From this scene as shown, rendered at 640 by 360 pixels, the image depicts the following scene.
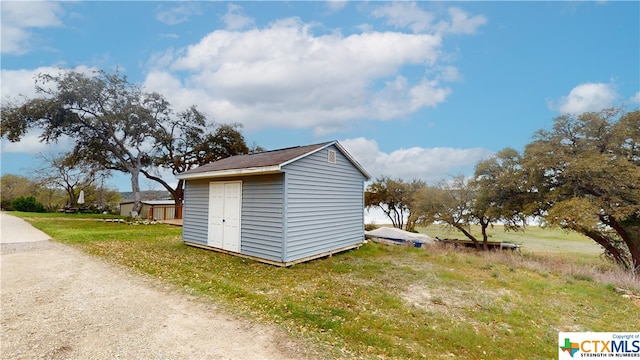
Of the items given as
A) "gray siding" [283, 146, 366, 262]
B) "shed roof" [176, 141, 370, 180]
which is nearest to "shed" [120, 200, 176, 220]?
"shed roof" [176, 141, 370, 180]

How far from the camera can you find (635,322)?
4863mm

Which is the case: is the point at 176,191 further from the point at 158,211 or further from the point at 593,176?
the point at 593,176

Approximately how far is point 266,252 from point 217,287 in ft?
7.17

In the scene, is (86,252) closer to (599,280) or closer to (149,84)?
(599,280)

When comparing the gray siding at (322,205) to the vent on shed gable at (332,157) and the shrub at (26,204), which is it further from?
the shrub at (26,204)

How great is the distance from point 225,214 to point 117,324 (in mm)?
4929

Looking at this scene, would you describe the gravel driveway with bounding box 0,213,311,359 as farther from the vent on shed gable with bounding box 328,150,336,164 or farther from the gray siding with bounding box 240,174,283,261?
the vent on shed gable with bounding box 328,150,336,164

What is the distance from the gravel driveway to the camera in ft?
10.5

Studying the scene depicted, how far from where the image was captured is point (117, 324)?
3.88 m

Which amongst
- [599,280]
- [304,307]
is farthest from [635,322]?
[304,307]

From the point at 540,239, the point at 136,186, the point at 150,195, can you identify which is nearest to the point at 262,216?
the point at 136,186

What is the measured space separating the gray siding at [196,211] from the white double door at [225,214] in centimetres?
29

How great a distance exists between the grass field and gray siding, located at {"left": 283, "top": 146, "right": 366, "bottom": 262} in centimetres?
58

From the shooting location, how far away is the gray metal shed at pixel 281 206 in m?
7.39
